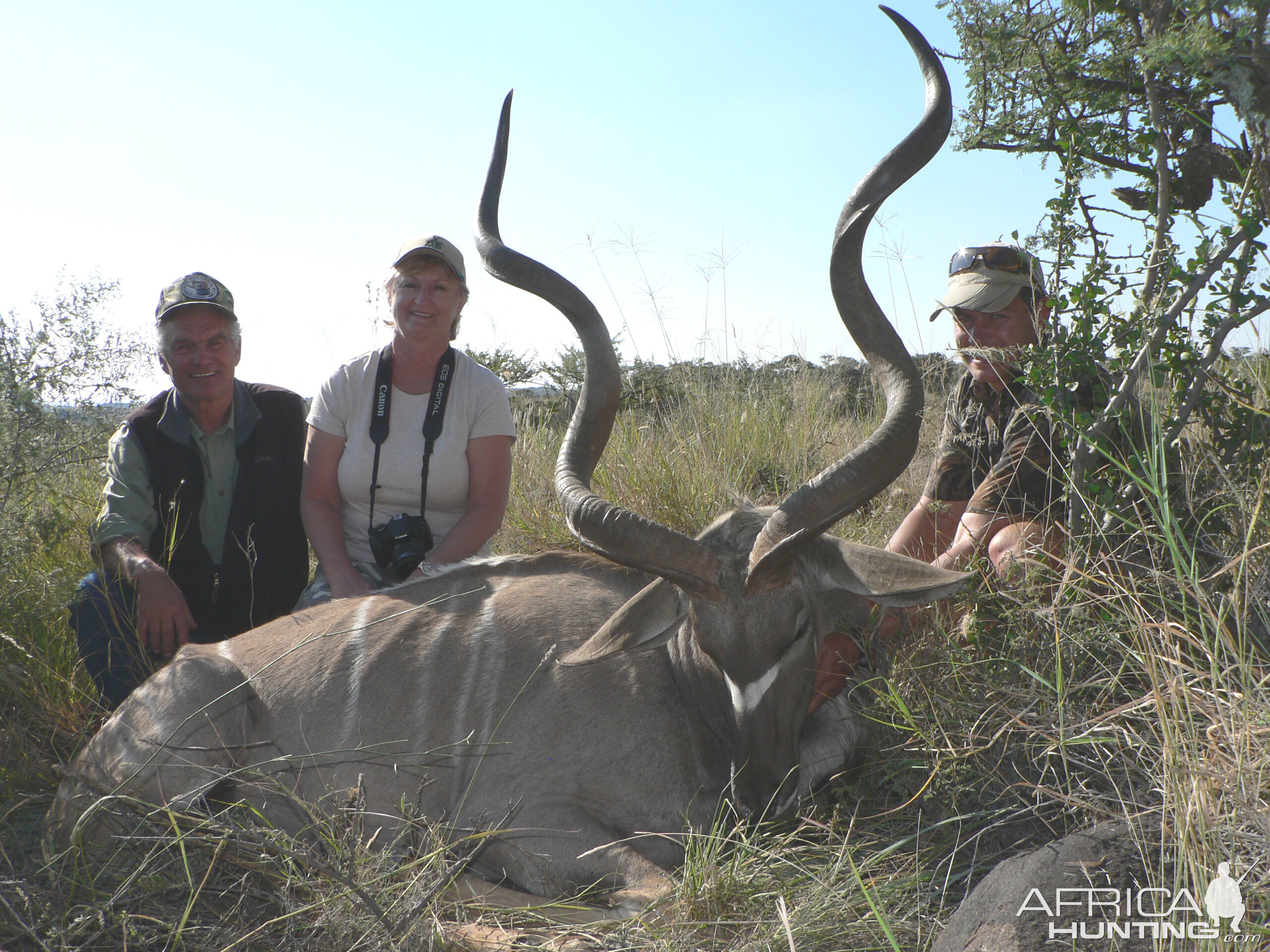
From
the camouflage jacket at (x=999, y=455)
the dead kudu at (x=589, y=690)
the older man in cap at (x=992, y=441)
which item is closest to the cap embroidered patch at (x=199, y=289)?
the dead kudu at (x=589, y=690)

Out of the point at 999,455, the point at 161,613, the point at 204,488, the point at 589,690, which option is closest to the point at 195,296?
the point at 204,488

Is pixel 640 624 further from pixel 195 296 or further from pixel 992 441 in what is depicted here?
pixel 195 296

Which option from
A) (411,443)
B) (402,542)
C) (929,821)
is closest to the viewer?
(929,821)

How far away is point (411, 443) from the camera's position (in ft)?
15.7

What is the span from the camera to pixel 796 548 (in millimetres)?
3236

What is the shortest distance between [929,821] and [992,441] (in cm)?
190

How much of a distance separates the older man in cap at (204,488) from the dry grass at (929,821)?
3.55ft

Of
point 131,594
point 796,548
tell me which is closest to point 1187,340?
point 796,548

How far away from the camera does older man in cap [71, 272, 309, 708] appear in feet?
14.9

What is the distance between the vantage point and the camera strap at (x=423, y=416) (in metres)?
4.74

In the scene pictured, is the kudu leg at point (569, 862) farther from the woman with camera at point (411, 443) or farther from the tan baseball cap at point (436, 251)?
the tan baseball cap at point (436, 251)

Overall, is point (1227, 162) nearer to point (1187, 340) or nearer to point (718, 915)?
point (1187, 340)

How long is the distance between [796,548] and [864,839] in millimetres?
1000

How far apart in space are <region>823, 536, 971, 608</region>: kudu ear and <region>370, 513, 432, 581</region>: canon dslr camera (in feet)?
6.97
